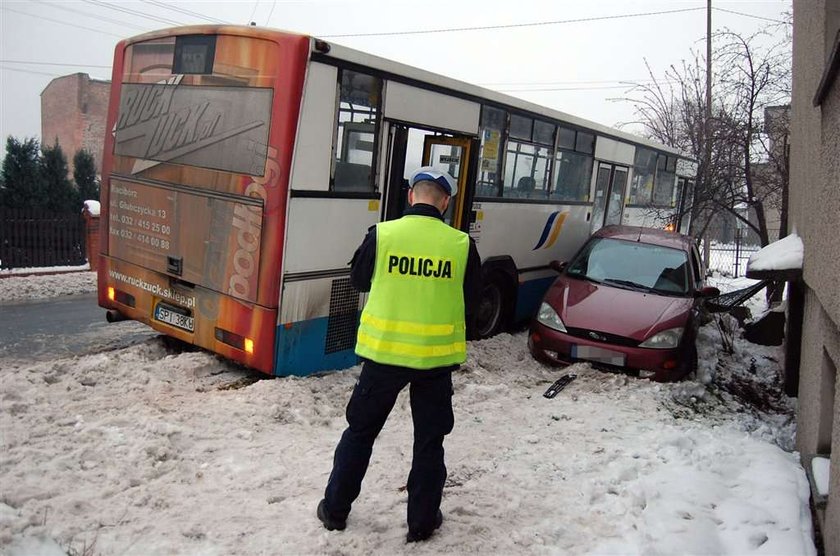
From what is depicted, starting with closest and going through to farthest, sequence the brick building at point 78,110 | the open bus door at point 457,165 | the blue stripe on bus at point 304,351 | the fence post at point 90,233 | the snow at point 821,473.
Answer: the snow at point 821,473
the blue stripe on bus at point 304,351
the open bus door at point 457,165
the fence post at point 90,233
the brick building at point 78,110

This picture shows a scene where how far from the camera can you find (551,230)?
9.75 m

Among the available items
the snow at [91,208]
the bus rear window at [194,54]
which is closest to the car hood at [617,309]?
the bus rear window at [194,54]

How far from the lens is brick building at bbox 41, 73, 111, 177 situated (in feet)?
118

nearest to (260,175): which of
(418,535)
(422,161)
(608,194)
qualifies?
(422,161)

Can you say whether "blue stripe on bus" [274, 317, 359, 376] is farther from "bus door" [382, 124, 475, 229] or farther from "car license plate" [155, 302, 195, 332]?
"bus door" [382, 124, 475, 229]

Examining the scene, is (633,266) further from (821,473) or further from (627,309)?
(821,473)

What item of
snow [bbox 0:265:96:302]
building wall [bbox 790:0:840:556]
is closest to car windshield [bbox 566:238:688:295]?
building wall [bbox 790:0:840:556]

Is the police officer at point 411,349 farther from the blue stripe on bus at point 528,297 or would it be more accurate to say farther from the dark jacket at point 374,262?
the blue stripe on bus at point 528,297

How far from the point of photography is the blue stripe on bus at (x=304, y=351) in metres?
5.38

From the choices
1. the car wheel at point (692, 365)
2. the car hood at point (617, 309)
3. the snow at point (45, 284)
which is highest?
the car hood at point (617, 309)

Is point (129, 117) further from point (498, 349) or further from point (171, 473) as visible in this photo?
point (498, 349)

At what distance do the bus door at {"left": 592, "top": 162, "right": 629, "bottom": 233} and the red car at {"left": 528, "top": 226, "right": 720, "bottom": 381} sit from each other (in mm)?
2967

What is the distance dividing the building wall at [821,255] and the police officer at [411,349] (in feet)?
6.16

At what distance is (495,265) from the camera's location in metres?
8.40
